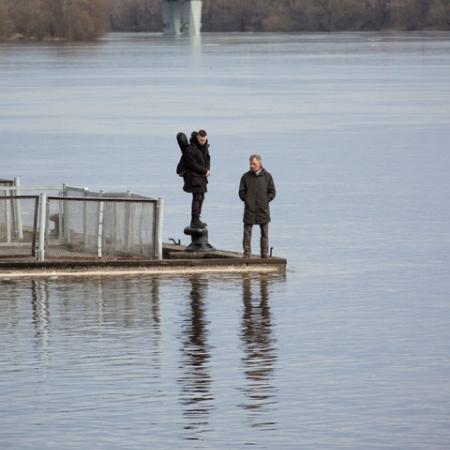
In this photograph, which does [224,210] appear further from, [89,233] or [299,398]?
[299,398]

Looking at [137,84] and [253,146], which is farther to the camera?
[137,84]

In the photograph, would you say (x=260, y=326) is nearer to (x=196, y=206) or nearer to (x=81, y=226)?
(x=196, y=206)

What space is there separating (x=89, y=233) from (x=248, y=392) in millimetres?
9172

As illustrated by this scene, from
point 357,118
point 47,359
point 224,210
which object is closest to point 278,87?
point 357,118

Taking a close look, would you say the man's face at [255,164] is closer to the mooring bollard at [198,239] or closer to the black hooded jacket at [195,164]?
the black hooded jacket at [195,164]

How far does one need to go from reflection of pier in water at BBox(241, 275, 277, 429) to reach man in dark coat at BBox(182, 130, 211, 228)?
1533 millimetres

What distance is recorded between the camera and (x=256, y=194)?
974 inches

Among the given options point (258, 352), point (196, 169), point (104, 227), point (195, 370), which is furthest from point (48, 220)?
point (195, 370)

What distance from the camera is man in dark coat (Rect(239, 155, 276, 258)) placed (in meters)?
24.6

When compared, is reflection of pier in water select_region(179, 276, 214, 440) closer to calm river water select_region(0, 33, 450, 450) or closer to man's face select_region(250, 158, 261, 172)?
calm river water select_region(0, 33, 450, 450)

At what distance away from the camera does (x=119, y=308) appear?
21.7 m

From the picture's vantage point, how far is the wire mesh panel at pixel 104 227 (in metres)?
25.2

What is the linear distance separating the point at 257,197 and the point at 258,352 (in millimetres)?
6153

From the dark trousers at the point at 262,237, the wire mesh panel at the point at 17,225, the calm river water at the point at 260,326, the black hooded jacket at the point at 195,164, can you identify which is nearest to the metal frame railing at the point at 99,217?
the wire mesh panel at the point at 17,225
